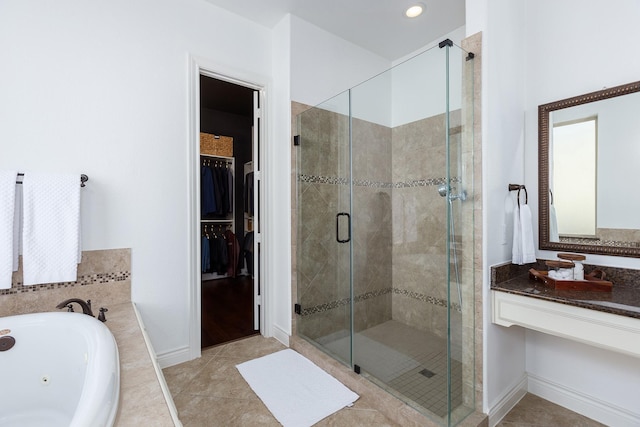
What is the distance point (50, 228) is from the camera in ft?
5.62

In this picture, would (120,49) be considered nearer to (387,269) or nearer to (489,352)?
(387,269)

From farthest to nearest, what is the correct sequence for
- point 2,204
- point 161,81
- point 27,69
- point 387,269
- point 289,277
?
1. point 387,269
2. point 289,277
3. point 161,81
4. point 27,69
5. point 2,204

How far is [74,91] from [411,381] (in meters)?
2.76

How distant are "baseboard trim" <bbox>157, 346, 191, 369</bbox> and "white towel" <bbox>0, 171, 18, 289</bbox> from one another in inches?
40.2

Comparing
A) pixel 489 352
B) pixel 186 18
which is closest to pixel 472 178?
pixel 489 352

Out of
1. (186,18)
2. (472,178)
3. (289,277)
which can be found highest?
(186,18)

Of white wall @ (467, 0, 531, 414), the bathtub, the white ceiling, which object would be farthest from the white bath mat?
the white ceiling

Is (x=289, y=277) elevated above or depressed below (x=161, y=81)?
below

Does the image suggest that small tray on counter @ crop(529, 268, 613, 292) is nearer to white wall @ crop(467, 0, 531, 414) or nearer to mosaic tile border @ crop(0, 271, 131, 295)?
white wall @ crop(467, 0, 531, 414)

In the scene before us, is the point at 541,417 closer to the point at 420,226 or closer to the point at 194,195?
the point at 420,226

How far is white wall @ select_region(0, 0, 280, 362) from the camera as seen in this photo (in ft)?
5.64

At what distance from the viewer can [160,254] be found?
215cm

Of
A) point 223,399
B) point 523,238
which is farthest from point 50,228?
point 523,238

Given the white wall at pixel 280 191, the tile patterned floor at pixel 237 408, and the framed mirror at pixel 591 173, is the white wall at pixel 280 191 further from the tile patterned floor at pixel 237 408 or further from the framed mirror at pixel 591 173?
the framed mirror at pixel 591 173
